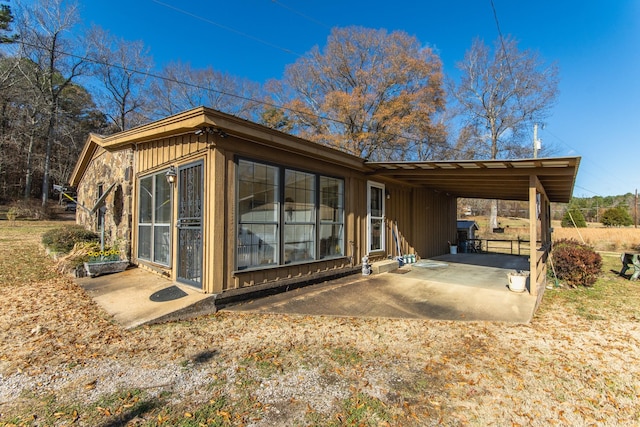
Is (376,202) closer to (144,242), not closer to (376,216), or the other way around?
(376,216)

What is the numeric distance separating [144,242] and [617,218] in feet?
96.0

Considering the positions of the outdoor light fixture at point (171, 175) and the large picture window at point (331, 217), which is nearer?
the outdoor light fixture at point (171, 175)

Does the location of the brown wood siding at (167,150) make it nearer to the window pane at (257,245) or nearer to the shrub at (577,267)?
the window pane at (257,245)

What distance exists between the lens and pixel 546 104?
19125mm

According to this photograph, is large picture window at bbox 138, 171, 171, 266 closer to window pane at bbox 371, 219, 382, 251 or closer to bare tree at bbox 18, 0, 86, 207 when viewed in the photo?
window pane at bbox 371, 219, 382, 251

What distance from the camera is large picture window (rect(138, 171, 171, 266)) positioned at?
19.1 feet

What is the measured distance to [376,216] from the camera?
25.9 ft

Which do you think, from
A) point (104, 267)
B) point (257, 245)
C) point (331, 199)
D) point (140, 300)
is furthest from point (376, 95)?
point (140, 300)

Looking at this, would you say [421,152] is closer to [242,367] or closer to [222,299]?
[222,299]

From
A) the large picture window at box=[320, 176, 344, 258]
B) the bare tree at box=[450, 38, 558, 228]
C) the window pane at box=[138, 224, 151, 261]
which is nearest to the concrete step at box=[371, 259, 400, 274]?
the large picture window at box=[320, 176, 344, 258]

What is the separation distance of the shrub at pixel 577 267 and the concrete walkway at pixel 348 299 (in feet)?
4.49

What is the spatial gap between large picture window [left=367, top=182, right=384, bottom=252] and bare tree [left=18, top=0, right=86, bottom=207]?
62.9 feet

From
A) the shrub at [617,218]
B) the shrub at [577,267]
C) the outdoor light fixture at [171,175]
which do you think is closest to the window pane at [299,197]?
the outdoor light fixture at [171,175]

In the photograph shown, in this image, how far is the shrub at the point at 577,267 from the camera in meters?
6.59
